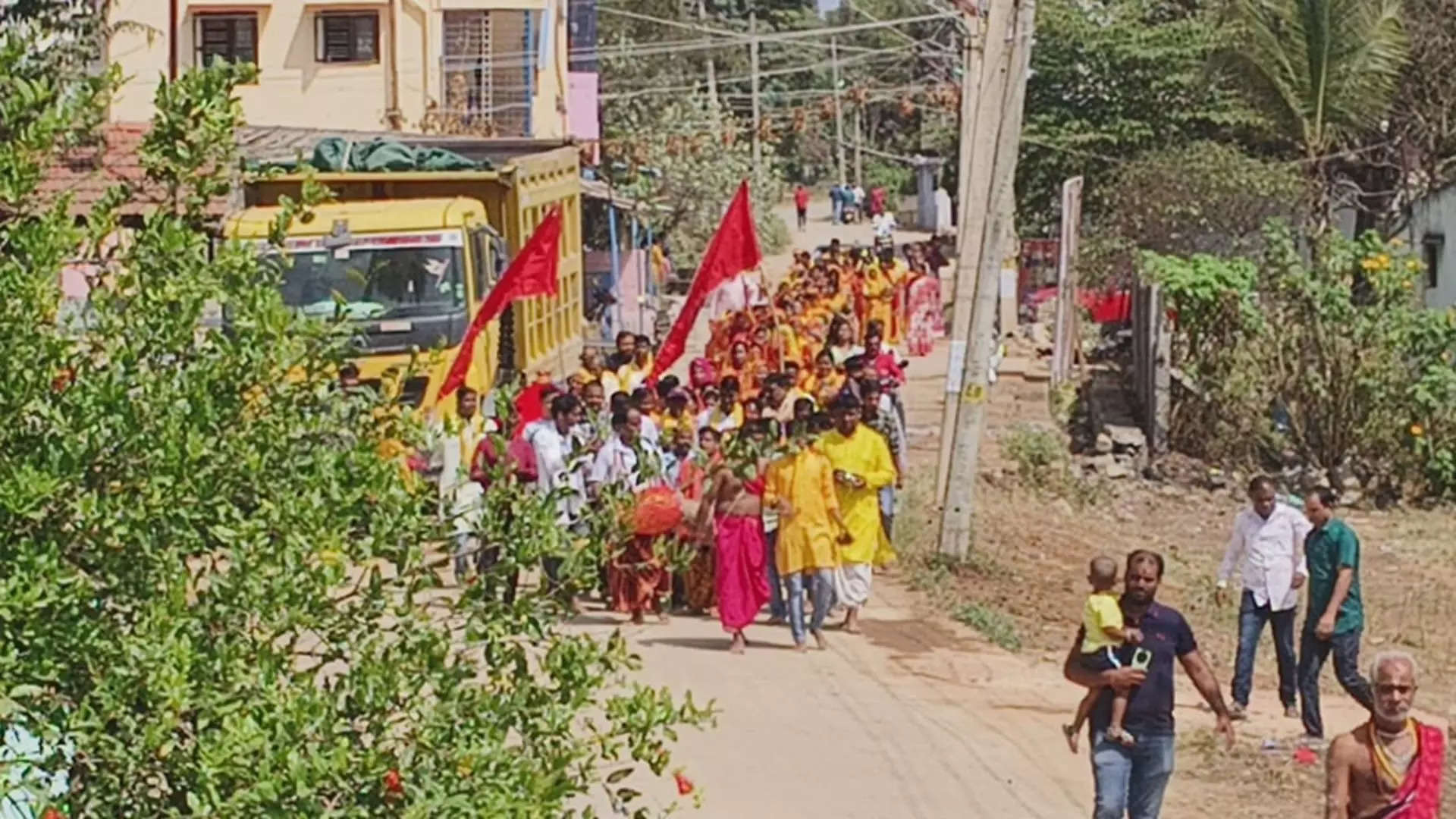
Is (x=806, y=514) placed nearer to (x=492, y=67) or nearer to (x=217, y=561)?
(x=217, y=561)

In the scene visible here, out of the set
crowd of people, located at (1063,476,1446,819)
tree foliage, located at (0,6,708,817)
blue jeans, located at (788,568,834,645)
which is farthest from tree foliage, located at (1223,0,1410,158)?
tree foliage, located at (0,6,708,817)

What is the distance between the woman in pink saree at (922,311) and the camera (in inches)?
1459

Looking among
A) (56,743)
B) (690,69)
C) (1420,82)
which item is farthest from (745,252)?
(690,69)

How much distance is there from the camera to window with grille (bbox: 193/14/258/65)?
42531mm

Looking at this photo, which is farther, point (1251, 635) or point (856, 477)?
point (856, 477)

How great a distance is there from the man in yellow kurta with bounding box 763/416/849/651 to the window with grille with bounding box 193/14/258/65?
2861 cm

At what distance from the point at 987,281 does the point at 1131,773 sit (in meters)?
9.72

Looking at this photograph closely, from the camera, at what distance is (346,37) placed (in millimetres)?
43000

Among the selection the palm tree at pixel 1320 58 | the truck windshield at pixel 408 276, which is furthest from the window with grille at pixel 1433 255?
the truck windshield at pixel 408 276

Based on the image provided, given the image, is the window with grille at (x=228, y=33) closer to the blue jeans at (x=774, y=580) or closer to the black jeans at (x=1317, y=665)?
the blue jeans at (x=774, y=580)

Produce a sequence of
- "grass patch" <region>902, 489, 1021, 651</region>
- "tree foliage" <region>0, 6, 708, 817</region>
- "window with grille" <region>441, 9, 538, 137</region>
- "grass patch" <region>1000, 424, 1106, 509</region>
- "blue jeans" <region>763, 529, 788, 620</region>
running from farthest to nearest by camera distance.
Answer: "window with grille" <region>441, 9, 538, 137</region> → "grass patch" <region>1000, 424, 1106, 509</region> → "grass patch" <region>902, 489, 1021, 651</region> → "blue jeans" <region>763, 529, 788, 620</region> → "tree foliage" <region>0, 6, 708, 817</region>

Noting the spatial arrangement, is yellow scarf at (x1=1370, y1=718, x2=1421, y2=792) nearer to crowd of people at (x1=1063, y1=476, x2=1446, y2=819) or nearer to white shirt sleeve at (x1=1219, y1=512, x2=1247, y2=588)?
crowd of people at (x1=1063, y1=476, x2=1446, y2=819)

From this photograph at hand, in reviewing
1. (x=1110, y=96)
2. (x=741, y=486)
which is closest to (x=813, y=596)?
(x=741, y=486)

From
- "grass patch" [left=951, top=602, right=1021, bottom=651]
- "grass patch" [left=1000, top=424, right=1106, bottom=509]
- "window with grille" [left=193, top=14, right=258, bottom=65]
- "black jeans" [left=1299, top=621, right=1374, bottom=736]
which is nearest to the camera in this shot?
"black jeans" [left=1299, top=621, right=1374, bottom=736]
